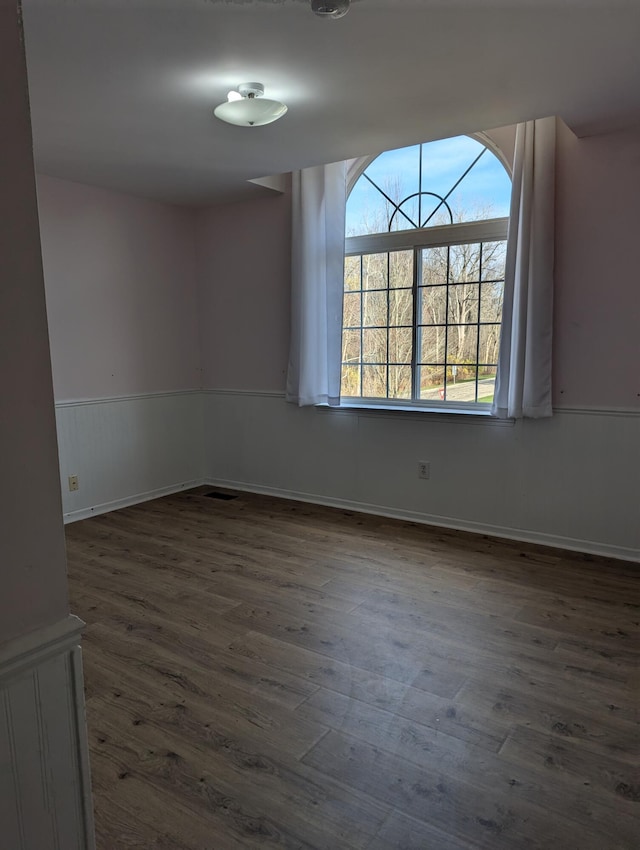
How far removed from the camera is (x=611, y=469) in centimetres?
332

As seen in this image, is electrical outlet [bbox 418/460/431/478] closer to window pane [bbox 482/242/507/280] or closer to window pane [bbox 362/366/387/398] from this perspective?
window pane [bbox 362/366/387/398]

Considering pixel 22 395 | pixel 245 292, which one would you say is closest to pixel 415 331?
pixel 245 292

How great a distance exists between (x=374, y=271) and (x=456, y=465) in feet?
5.04

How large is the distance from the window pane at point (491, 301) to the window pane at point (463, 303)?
0.14ft

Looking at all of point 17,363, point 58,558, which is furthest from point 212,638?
point 17,363

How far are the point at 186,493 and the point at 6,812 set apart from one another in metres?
4.07

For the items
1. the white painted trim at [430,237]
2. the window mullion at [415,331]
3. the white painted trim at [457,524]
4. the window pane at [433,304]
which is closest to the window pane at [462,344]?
the window pane at [433,304]

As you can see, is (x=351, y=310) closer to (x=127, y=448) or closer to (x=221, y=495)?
(x=221, y=495)

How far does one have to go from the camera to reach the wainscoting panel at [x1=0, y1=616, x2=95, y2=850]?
0.89 m

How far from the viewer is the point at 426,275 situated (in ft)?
13.1

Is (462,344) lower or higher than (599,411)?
higher

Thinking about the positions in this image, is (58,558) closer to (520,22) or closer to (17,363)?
(17,363)

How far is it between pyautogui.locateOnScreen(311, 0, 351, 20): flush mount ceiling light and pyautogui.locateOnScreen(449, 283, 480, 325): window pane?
2155 mm

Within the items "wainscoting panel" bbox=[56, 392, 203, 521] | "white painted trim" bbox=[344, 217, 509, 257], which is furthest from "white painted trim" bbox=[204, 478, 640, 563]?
"white painted trim" bbox=[344, 217, 509, 257]
